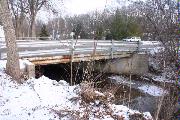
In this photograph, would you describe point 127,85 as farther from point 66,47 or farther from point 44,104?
point 44,104

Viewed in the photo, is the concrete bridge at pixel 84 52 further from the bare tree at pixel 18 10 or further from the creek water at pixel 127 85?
the bare tree at pixel 18 10

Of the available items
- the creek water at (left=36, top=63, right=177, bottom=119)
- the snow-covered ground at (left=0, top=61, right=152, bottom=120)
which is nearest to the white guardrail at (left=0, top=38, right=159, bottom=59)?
the creek water at (left=36, top=63, right=177, bottom=119)

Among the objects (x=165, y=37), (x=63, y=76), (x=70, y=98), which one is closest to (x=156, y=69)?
(x=63, y=76)

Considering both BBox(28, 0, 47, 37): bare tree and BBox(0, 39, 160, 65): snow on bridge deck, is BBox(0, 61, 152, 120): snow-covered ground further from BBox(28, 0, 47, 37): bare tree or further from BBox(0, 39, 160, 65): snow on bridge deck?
BBox(28, 0, 47, 37): bare tree

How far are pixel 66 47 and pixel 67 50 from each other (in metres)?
0.30

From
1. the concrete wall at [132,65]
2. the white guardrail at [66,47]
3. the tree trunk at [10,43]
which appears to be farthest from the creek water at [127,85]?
the tree trunk at [10,43]

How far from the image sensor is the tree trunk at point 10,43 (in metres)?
9.18

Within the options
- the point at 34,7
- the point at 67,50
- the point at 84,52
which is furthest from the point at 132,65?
the point at 34,7

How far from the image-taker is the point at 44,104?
7.33 m

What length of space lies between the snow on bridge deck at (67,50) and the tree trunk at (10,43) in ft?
7.16

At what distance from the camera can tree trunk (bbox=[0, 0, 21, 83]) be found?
918cm

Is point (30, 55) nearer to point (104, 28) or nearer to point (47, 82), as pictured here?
point (47, 82)

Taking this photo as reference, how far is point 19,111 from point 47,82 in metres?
2.87

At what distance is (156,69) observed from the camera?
70.5 feet
